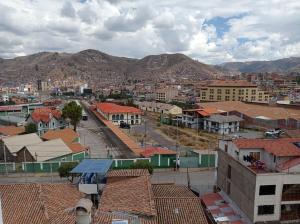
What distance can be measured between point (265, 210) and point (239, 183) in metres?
2.37

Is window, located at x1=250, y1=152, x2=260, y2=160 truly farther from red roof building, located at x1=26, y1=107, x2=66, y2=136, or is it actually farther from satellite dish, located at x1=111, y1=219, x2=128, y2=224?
red roof building, located at x1=26, y1=107, x2=66, y2=136

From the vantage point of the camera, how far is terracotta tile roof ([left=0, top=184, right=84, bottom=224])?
46.5 feet

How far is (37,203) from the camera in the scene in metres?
15.4

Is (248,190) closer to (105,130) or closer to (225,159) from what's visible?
(225,159)

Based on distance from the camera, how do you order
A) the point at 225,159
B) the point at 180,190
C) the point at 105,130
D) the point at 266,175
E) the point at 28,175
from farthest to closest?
the point at 105,130, the point at 28,175, the point at 225,159, the point at 180,190, the point at 266,175

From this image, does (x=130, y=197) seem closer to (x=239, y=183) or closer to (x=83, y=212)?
(x=239, y=183)

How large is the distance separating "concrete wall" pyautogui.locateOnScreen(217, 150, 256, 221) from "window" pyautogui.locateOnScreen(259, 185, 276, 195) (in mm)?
431

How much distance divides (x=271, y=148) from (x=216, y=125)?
106 feet

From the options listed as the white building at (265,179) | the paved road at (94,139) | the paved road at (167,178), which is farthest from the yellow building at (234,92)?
the white building at (265,179)

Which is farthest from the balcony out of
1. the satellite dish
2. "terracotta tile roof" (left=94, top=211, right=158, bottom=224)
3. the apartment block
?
the apartment block

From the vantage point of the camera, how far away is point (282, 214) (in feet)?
58.8

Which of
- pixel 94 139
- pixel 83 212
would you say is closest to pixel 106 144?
pixel 94 139

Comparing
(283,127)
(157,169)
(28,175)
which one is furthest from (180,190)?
(283,127)

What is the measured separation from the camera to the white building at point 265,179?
1725cm
